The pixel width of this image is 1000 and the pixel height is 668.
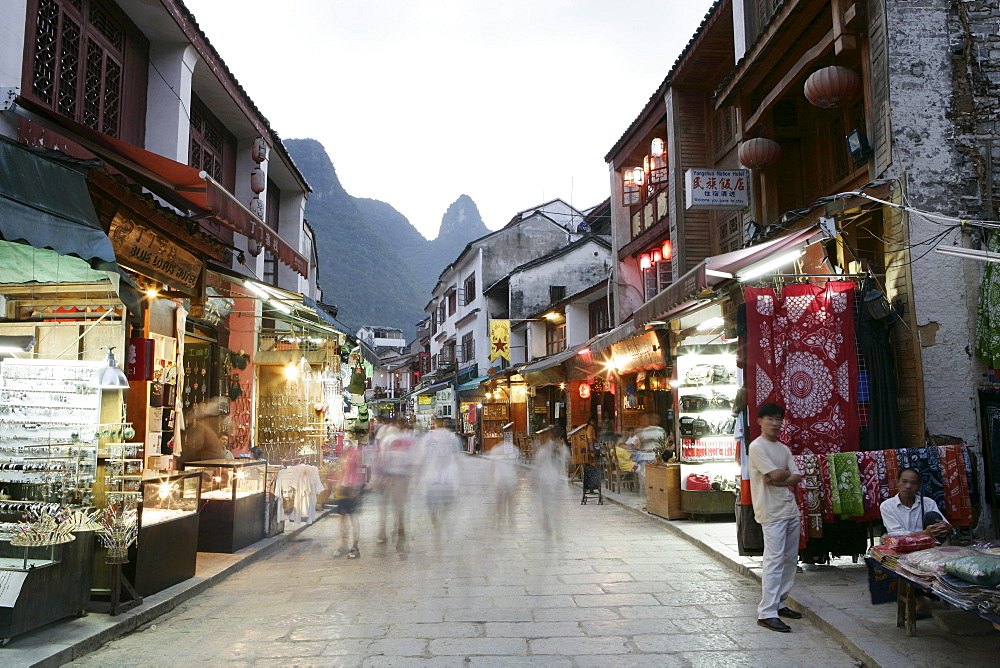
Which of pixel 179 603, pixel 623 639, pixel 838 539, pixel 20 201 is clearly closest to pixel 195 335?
pixel 179 603

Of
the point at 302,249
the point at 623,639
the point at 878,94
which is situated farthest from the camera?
the point at 302,249

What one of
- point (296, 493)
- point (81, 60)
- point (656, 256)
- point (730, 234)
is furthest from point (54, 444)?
point (656, 256)

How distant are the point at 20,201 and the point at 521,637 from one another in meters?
5.06

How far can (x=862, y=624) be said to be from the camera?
5.66 meters

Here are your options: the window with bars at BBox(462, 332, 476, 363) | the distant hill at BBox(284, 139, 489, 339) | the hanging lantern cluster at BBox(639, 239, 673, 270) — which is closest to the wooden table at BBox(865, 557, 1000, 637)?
the hanging lantern cluster at BBox(639, 239, 673, 270)

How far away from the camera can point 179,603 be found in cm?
695

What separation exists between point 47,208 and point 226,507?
529cm

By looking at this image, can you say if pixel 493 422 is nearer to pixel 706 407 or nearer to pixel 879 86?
pixel 706 407

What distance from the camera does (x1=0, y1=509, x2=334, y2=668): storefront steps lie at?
4.98 metres

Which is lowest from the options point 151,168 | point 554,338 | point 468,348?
point 151,168

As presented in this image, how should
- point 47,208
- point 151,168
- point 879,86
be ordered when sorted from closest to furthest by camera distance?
1. point 47,208
2. point 151,168
3. point 879,86

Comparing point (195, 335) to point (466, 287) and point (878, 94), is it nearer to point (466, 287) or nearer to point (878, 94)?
point (878, 94)

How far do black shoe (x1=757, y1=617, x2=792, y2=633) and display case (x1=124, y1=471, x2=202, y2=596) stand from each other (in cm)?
576

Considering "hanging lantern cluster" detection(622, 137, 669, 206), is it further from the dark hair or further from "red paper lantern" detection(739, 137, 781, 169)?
the dark hair
